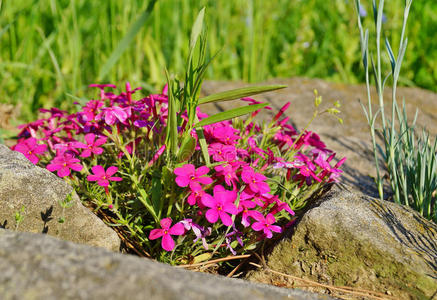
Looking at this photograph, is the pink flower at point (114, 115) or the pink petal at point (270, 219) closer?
the pink petal at point (270, 219)

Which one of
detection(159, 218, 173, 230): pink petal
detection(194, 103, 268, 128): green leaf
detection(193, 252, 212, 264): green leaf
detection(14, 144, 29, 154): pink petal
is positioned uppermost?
detection(194, 103, 268, 128): green leaf

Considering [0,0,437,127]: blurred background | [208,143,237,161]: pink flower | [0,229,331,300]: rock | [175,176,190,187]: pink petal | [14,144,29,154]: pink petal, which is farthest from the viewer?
[0,0,437,127]: blurred background

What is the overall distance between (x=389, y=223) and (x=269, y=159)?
1.71ft

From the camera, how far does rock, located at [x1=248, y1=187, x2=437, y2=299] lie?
147 centimetres

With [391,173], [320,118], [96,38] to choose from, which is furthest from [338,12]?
[391,173]

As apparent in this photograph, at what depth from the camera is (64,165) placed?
170cm

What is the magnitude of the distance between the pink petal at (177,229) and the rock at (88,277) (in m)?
0.40

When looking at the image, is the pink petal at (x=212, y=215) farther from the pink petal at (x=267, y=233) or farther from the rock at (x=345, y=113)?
the rock at (x=345, y=113)

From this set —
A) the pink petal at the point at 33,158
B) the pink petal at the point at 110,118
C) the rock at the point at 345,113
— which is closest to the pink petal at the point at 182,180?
the pink petal at the point at 110,118

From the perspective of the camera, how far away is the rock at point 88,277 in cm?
95

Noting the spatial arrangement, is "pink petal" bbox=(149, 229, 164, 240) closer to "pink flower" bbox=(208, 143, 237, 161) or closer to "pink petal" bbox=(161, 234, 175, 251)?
"pink petal" bbox=(161, 234, 175, 251)

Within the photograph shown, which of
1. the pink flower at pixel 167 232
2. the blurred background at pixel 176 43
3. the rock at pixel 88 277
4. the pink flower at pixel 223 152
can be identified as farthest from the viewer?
the blurred background at pixel 176 43

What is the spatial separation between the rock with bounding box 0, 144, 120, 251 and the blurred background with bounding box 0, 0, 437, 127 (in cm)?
154

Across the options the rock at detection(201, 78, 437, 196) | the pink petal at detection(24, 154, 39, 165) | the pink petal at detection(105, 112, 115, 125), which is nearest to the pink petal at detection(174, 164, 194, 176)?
the pink petal at detection(105, 112, 115, 125)
